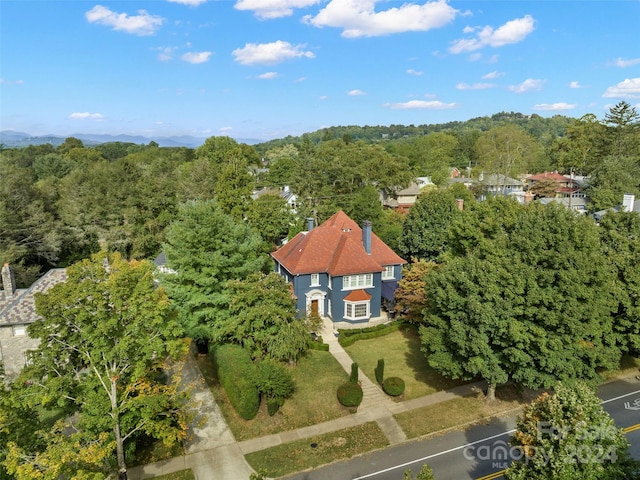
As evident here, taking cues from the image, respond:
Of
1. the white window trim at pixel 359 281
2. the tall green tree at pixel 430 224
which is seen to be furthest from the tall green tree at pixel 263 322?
the tall green tree at pixel 430 224

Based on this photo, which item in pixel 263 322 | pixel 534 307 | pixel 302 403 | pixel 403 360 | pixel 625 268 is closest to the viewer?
pixel 534 307

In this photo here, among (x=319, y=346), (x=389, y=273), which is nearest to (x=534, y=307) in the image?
(x=319, y=346)

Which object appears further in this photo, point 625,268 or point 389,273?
point 389,273

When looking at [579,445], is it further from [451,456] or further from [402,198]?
[402,198]

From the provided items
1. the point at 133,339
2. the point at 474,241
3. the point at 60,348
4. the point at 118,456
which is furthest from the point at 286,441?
the point at 474,241

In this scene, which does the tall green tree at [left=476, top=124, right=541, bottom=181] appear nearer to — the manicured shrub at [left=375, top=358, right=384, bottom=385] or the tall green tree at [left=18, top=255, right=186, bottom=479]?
the manicured shrub at [left=375, top=358, right=384, bottom=385]

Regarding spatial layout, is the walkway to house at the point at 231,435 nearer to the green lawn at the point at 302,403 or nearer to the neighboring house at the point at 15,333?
the green lawn at the point at 302,403

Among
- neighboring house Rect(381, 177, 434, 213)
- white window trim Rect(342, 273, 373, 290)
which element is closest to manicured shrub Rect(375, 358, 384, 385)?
white window trim Rect(342, 273, 373, 290)
